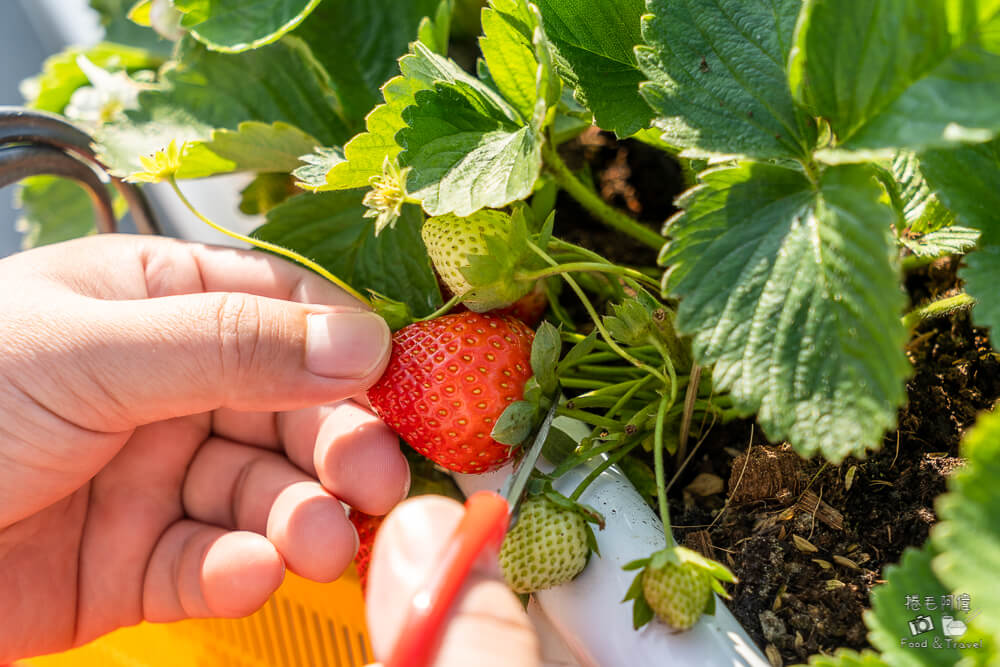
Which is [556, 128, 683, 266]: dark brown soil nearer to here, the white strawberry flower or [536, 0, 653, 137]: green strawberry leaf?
[536, 0, 653, 137]: green strawberry leaf

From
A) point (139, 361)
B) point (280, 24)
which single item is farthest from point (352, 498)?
point (280, 24)

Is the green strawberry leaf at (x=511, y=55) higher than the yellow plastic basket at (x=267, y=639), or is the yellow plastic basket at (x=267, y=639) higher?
the green strawberry leaf at (x=511, y=55)

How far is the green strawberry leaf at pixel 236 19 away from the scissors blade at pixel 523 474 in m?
0.41

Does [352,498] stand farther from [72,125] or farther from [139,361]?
[72,125]

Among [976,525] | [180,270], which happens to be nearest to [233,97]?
[180,270]

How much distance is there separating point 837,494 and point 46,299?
63cm

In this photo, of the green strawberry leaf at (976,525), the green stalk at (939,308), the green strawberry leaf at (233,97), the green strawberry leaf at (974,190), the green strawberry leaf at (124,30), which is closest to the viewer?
the green strawberry leaf at (976,525)

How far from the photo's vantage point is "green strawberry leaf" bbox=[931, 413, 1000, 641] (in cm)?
32

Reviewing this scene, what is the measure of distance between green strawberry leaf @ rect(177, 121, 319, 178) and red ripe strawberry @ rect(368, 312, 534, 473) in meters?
0.27

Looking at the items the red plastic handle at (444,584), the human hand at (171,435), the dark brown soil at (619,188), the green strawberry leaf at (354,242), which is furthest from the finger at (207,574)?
the dark brown soil at (619,188)

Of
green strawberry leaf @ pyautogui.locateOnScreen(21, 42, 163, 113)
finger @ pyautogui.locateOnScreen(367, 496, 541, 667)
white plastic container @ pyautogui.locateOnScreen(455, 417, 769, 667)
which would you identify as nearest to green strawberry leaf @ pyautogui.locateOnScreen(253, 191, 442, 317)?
white plastic container @ pyautogui.locateOnScreen(455, 417, 769, 667)

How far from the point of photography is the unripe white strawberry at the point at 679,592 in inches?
17.6

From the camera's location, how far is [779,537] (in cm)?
54

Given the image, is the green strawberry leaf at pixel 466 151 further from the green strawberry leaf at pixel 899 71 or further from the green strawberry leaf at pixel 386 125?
the green strawberry leaf at pixel 899 71
